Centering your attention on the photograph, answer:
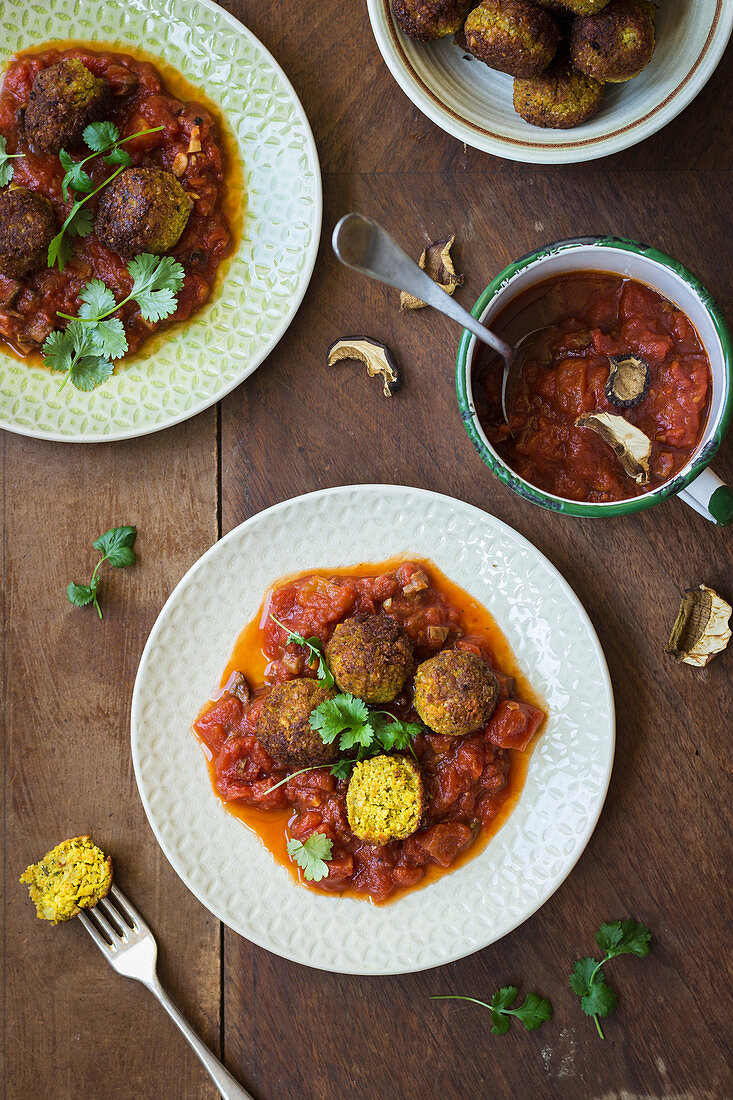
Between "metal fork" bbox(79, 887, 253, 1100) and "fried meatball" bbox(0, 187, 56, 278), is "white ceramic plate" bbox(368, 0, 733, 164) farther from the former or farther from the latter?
"metal fork" bbox(79, 887, 253, 1100)

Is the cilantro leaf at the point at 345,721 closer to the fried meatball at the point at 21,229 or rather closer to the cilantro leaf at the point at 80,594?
the cilantro leaf at the point at 80,594

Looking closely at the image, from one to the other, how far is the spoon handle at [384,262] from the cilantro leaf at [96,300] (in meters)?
0.78

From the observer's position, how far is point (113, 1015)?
233cm

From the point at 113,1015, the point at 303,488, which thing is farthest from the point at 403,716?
the point at 113,1015

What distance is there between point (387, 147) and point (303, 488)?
37.7 inches

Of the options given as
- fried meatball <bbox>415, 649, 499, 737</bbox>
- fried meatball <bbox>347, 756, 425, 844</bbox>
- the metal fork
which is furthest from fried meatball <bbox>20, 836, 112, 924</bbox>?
fried meatball <bbox>415, 649, 499, 737</bbox>

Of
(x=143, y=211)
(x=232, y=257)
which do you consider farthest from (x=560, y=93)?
(x=143, y=211)

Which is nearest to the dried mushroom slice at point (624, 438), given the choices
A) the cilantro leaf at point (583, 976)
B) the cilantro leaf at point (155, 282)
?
the cilantro leaf at point (155, 282)

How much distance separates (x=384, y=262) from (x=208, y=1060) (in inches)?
83.9

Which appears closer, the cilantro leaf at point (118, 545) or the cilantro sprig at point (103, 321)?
the cilantro sprig at point (103, 321)

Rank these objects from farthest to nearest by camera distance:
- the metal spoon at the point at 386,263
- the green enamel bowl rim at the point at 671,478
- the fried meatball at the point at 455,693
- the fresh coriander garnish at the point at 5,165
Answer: the fresh coriander garnish at the point at 5,165 → the fried meatball at the point at 455,693 → the green enamel bowl rim at the point at 671,478 → the metal spoon at the point at 386,263

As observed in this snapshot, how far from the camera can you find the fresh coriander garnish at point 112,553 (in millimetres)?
2289

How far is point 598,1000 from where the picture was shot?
2172 mm

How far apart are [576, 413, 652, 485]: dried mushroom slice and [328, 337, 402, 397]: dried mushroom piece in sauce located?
0.57m
